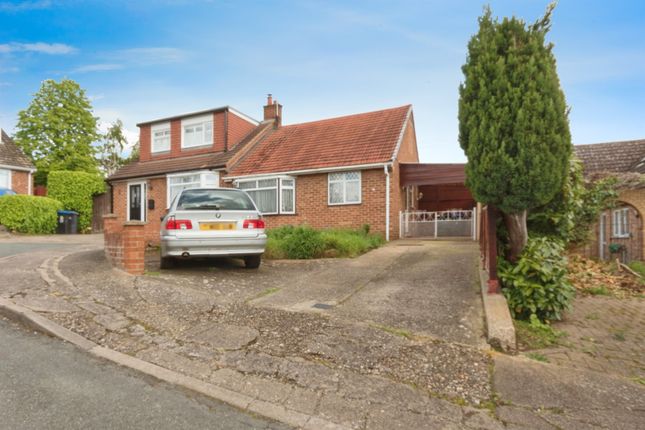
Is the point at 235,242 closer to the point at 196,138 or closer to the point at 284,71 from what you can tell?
the point at 284,71

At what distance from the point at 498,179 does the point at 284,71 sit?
7895mm

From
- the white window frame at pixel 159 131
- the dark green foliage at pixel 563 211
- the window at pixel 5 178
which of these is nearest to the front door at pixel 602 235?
the dark green foliage at pixel 563 211

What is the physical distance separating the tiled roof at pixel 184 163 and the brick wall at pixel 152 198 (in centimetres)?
44

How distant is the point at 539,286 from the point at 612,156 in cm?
1428

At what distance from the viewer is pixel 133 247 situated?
584 centimetres

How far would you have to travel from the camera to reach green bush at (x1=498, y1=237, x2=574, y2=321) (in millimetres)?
4332

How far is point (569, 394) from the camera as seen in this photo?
2.73m

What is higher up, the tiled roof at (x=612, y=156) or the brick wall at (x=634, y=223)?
the tiled roof at (x=612, y=156)

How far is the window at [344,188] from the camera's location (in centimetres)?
1314

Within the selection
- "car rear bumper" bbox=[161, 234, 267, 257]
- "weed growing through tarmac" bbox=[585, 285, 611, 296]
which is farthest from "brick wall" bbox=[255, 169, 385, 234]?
"car rear bumper" bbox=[161, 234, 267, 257]

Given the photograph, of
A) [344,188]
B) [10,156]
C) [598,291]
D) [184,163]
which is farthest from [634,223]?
[10,156]

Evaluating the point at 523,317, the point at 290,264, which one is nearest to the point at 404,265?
the point at 290,264

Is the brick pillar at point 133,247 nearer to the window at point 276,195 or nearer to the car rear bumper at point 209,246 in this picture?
the car rear bumper at point 209,246

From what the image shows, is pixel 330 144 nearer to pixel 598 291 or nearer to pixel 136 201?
pixel 136 201
